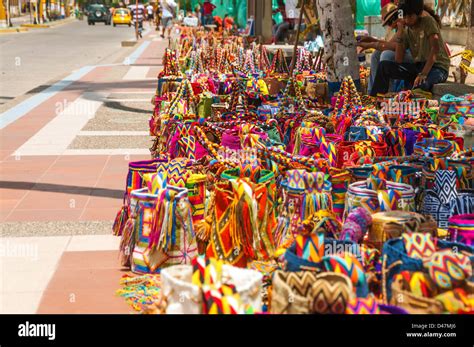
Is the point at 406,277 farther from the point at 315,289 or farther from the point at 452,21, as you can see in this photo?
the point at 452,21

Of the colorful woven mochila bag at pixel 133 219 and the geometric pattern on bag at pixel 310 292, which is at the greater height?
the geometric pattern on bag at pixel 310 292

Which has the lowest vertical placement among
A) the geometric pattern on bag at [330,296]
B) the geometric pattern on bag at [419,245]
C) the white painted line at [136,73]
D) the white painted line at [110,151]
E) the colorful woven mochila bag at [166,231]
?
the white painted line at [136,73]

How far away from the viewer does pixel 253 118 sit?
5992 mm

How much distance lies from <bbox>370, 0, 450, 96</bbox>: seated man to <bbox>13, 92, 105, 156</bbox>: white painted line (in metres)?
Result: 3.62

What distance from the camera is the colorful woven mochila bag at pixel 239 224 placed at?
4012mm

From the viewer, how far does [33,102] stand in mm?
12680

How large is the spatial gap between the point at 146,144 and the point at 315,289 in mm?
6417

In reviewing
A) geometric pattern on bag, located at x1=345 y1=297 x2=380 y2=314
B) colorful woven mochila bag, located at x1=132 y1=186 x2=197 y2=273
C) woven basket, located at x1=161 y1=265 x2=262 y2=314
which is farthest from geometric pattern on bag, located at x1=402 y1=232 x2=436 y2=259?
colorful woven mochila bag, located at x1=132 y1=186 x2=197 y2=273

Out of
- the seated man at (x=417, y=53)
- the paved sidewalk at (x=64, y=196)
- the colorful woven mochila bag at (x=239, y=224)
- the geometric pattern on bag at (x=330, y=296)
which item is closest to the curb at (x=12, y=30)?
the paved sidewalk at (x=64, y=196)

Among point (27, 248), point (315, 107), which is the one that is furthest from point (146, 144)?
point (27, 248)

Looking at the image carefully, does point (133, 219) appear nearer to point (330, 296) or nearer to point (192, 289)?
point (192, 289)

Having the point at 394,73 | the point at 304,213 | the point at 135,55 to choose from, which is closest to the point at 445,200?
the point at 304,213

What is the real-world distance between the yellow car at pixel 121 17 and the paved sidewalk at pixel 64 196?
144ft

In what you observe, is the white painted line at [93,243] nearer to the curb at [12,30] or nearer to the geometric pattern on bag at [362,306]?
the geometric pattern on bag at [362,306]
